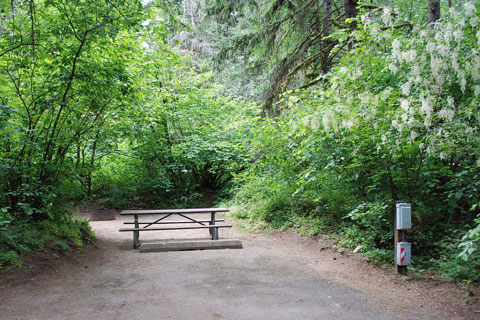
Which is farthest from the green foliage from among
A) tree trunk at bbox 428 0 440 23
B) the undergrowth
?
the undergrowth

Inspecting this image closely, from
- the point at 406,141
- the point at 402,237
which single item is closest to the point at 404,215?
the point at 402,237

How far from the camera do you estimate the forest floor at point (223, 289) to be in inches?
153

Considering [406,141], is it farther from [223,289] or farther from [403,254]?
[223,289]

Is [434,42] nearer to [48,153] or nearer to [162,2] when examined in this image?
[162,2]

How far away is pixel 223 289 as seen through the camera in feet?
15.5

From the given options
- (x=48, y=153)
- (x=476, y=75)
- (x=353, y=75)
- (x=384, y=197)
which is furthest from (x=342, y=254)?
(x=48, y=153)

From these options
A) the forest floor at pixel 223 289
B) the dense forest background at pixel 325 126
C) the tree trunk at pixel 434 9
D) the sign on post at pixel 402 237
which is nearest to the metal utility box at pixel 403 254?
the sign on post at pixel 402 237

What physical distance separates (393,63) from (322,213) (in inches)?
161

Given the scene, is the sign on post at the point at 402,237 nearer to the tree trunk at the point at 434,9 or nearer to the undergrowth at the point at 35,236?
the tree trunk at the point at 434,9


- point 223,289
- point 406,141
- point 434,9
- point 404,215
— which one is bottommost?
point 223,289

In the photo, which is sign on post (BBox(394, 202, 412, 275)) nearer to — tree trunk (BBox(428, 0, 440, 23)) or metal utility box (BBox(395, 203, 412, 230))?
metal utility box (BBox(395, 203, 412, 230))

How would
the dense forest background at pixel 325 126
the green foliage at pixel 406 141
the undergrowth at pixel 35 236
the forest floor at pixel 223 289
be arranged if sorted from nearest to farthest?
the forest floor at pixel 223 289, the green foliage at pixel 406 141, the dense forest background at pixel 325 126, the undergrowth at pixel 35 236

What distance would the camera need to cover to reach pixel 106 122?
331 inches

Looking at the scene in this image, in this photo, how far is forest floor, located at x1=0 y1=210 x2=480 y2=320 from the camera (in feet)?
12.8
